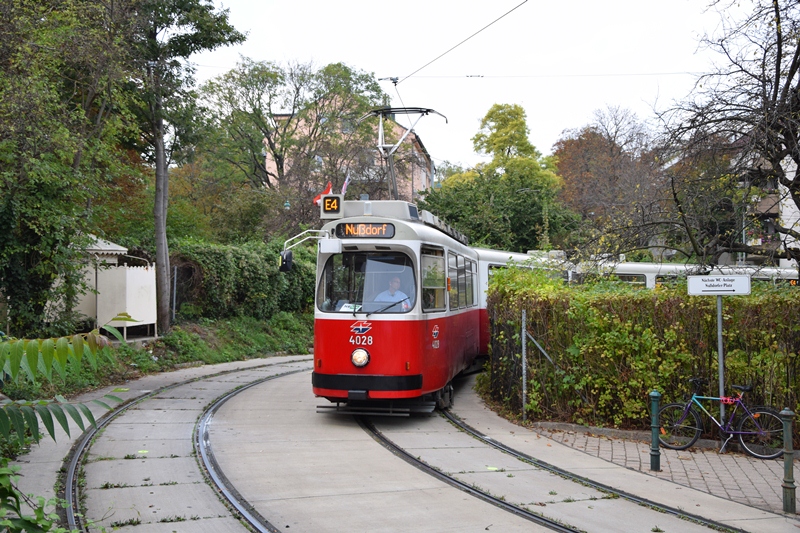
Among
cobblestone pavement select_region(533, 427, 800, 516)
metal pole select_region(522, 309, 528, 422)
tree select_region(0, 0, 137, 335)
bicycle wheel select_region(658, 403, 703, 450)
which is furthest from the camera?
tree select_region(0, 0, 137, 335)

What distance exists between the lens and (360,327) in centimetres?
1074

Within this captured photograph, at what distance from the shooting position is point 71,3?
45.1ft

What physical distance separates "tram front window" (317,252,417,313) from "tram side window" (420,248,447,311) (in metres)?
0.27

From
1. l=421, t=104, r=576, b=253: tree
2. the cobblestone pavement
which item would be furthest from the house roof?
l=421, t=104, r=576, b=253: tree

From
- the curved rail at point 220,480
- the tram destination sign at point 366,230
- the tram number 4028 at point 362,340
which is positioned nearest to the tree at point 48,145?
the curved rail at point 220,480

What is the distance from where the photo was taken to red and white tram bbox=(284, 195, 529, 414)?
10672 mm

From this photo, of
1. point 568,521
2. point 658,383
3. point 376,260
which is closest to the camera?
point 568,521

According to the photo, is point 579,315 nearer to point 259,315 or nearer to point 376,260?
point 376,260

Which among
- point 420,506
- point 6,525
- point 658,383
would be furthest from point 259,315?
point 6,525

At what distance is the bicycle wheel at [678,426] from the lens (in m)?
9.84

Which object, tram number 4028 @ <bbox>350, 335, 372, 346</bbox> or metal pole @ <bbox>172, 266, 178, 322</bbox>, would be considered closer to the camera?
tram number 4028 @ <bbox>350, 335, 372, 346</bbox>

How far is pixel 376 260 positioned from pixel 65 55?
768 cm

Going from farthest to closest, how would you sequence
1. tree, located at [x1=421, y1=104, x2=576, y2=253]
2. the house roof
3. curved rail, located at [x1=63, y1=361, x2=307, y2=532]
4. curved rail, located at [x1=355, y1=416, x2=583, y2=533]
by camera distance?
tree, located at [x1=421, y1=104, x2=576, y2=253]
the house roof
curved rail, located at [x1=355, y1=416, x2=583, y2=533]
curved rail, located at [x1=63, y1=361, x2=307, y2=532]

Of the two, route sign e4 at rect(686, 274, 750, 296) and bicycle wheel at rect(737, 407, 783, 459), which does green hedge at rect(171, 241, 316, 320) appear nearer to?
route sign e4 at rect(686, 274, 750, 296)
